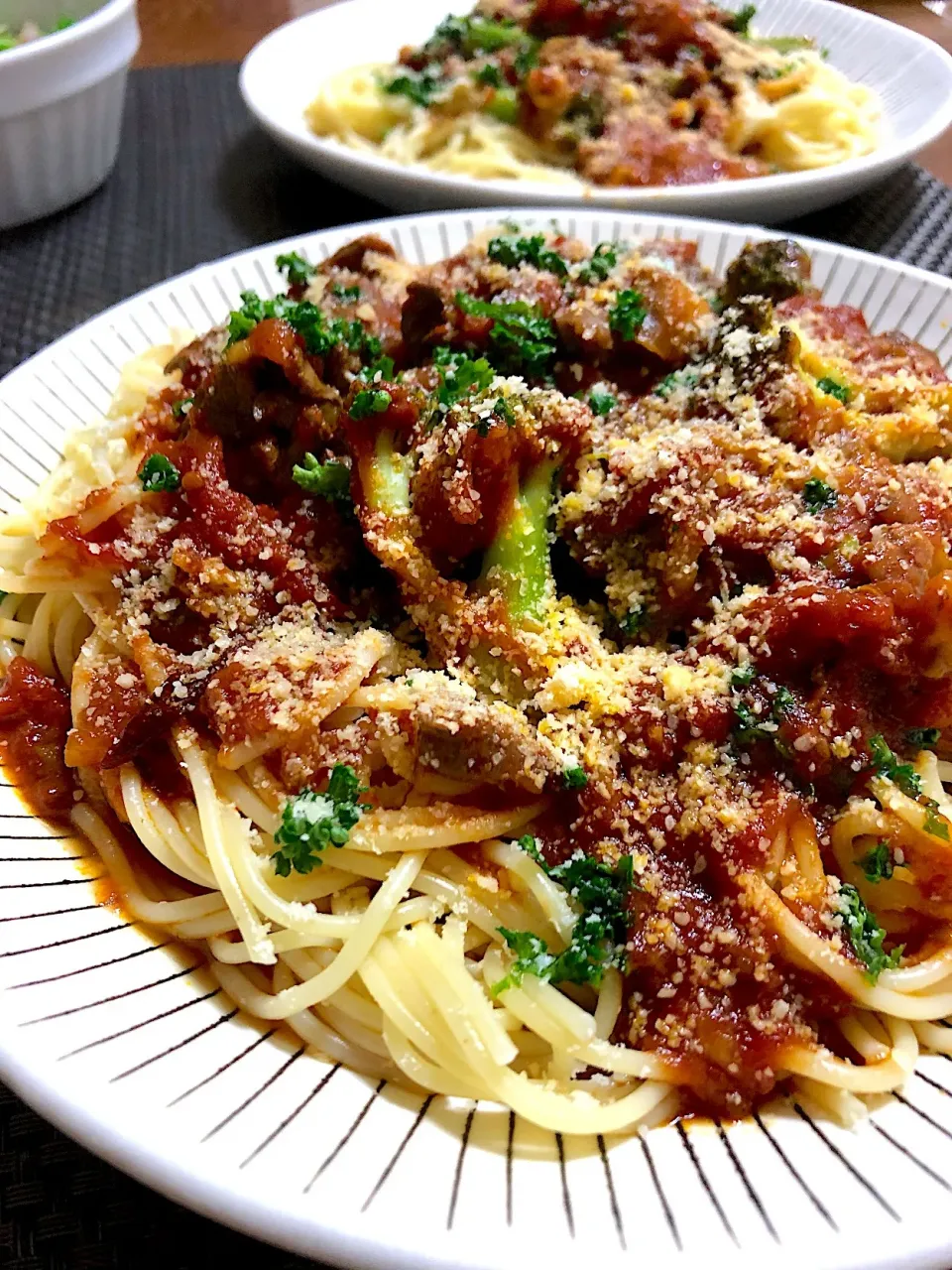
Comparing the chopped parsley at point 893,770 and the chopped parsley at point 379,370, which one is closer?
the chopped parsley at point 893,770

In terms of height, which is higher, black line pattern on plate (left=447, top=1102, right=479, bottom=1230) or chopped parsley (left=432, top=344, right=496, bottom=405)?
chopped parsley (left=432, top=344, right=496, bottom=405)

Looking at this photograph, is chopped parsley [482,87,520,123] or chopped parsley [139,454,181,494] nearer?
chopped parsley [139,454,181,494]

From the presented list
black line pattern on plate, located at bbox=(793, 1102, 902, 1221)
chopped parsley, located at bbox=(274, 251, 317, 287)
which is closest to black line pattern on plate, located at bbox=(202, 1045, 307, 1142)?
black line pattern on plate, located at bbox=(793, 1102, 902, 1221)

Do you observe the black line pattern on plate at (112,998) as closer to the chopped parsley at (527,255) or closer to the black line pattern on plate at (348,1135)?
the black line pattern on plate at (348,1135)

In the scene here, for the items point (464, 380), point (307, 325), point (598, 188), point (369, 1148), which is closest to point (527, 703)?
point (464, 380)

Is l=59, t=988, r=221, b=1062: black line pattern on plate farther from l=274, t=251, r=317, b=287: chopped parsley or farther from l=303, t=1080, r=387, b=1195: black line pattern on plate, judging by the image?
l=274, t=251, r=317, b=287: chopped parsley

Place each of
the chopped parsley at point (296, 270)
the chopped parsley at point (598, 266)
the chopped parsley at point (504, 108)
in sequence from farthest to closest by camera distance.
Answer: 1. the chopped parsley at point (504, 108)
2. the chopped parsley at point (296, 270)
3. the chopped parsley at point (598, 266)

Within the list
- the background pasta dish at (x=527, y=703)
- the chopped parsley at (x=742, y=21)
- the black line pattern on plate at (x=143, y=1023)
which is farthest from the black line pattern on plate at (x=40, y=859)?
the chopped parsley at (x=742, y=21)
